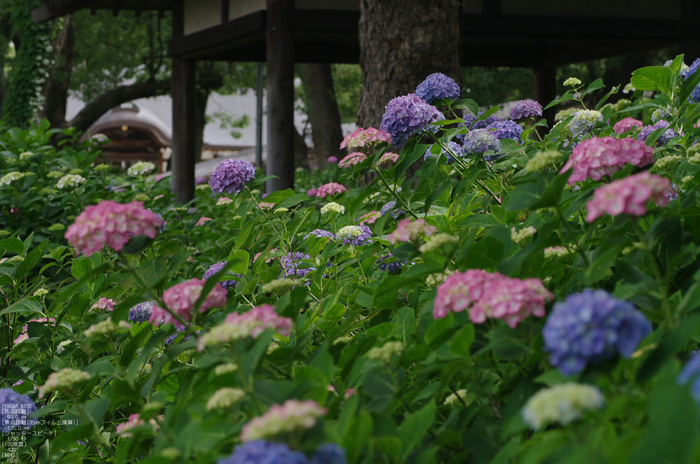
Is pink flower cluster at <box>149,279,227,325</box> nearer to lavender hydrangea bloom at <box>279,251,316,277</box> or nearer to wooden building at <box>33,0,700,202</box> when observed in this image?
lavender hydrangea bloom at <box>279,251,316,277</box>

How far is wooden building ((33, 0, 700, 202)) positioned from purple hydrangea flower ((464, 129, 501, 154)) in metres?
3.62

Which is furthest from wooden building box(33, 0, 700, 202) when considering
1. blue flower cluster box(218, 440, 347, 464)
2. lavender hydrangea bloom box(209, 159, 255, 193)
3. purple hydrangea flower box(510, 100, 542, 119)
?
blue flower cluster box(218, 440, 347, 464)

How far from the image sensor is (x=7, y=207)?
3611 millimetres

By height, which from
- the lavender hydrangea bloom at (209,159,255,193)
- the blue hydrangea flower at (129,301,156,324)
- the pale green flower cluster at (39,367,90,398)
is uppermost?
the lavender hydrangea bloom at (209,159,255,193)

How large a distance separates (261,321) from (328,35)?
6.05 m

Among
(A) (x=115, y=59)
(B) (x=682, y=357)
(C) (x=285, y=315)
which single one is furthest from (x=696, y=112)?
(A) (x=115, y=59)

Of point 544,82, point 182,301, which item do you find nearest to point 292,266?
point 182,301

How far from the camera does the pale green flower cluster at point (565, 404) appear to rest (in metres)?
0.64

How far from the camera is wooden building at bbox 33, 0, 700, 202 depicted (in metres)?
5.92

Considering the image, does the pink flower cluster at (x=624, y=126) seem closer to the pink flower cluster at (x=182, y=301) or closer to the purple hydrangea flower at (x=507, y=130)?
the purple hydrangea flower at (x=507, y=130)

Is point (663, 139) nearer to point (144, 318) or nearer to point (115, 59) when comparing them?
point (144, 318)

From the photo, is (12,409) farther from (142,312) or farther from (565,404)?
(565,404)

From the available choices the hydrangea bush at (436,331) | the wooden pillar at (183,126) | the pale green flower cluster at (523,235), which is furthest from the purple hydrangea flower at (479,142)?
the wooden pillar at (183,126)

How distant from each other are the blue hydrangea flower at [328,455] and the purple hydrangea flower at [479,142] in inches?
51.0
